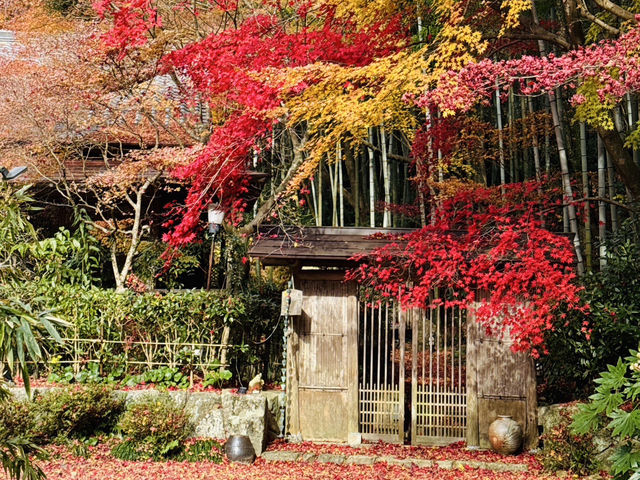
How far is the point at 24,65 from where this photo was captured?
1000cm

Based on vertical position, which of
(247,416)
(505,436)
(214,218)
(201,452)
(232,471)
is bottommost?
(232,471)

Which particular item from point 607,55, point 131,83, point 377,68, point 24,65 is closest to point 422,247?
point 377,68

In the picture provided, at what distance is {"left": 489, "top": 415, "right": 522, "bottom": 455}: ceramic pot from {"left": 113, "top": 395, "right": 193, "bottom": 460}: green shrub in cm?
351

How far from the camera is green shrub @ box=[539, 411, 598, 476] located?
6965 mm

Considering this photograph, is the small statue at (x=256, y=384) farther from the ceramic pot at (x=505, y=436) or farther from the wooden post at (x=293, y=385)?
the ceramic pot at (x=505, y=436)

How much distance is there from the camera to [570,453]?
277 inches

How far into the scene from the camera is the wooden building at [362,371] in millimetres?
8047

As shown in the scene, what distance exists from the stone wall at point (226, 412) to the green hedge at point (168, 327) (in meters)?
0.68

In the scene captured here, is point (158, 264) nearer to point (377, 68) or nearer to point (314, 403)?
point (314, 403)

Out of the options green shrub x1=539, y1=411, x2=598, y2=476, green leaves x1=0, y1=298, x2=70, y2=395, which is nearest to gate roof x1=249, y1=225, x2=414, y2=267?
green shrub x1=539, y1=411, x2=598, y2=476

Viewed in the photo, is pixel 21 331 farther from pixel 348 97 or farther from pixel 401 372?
pixel 401 372

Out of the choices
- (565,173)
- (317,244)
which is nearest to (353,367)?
(317,244)

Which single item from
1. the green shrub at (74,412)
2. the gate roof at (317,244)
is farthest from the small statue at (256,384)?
the green shrub at (74,412)

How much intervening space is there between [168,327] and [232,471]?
241 cm
